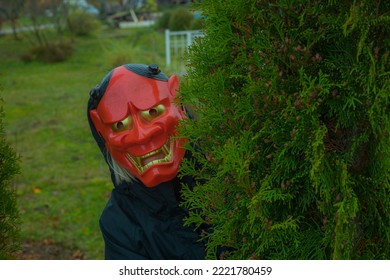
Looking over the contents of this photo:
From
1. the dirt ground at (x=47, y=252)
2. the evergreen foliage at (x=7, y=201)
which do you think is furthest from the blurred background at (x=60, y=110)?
the evergreen foliage at (x=7, y=201)

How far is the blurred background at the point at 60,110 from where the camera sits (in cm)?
A: 641

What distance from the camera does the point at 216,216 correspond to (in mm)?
2164

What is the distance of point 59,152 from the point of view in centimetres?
935

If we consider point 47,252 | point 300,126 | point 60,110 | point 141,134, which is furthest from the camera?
point 60,110

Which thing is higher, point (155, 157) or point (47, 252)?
point (155, 157)

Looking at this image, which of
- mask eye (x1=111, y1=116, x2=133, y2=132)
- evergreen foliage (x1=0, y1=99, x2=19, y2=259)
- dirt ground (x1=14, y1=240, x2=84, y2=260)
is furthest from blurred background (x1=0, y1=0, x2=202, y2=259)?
mask eye (x1=111, y1=116, x2=133, y2=132)

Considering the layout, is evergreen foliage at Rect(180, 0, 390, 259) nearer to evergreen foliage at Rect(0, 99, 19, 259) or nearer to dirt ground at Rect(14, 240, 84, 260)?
evergreen foliage at Rect(0, 99, 19, 259)

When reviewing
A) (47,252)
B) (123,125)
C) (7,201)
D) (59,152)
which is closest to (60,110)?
(59,152)

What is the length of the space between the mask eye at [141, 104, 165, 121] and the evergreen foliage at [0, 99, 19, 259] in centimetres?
68

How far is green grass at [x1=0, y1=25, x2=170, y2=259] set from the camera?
6.49 m

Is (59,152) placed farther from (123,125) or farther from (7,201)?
(123,125)

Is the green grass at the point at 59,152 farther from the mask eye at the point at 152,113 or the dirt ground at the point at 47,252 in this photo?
the mask eye at the point at 152,113

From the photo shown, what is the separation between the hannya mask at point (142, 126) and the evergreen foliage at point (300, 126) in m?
0.57

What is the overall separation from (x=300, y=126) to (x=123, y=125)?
1110mm
